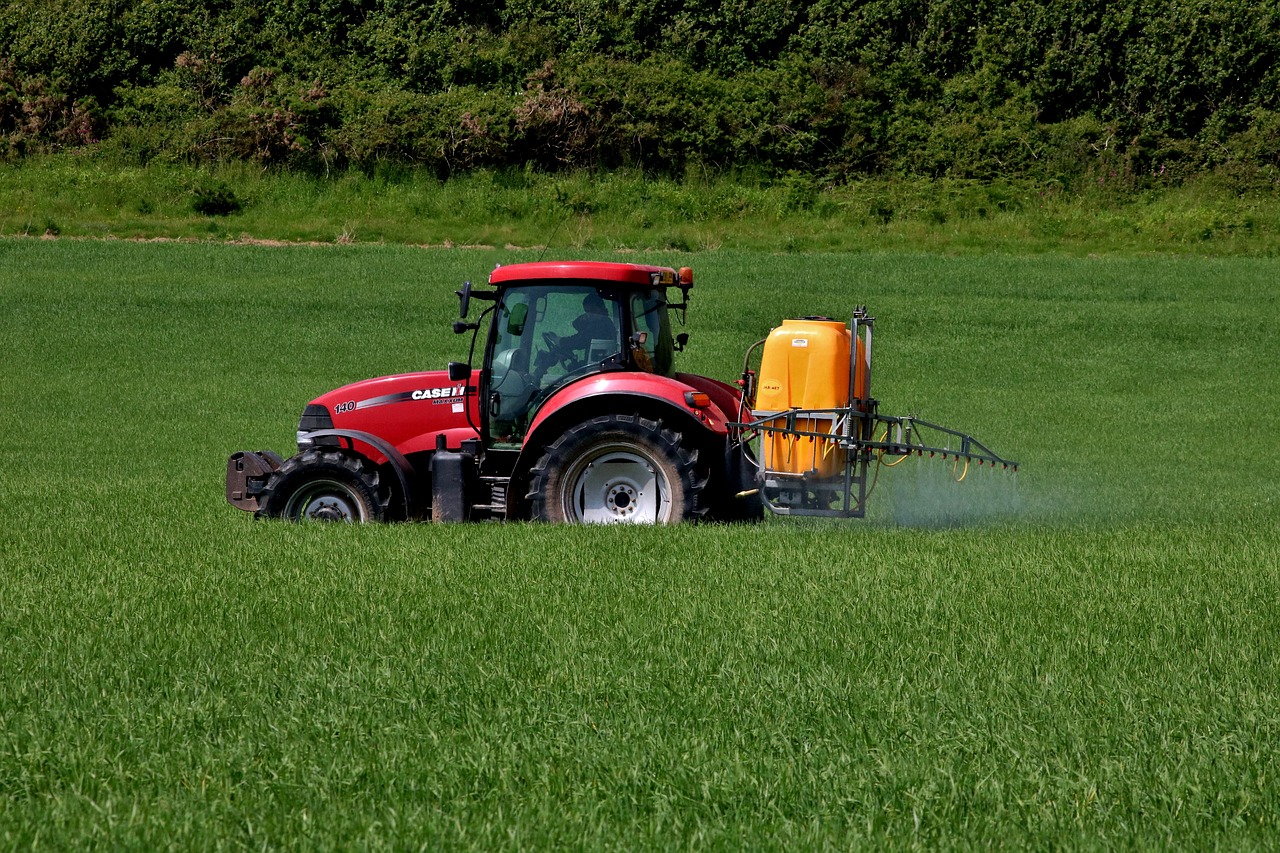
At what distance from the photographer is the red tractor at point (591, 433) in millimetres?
8859

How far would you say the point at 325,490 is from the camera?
9.41m

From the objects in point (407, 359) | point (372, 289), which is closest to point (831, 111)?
point (372, 289)

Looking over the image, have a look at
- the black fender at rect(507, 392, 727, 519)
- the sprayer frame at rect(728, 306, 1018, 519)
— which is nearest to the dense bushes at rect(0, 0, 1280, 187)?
the black fender at rect(507, 392, 727, 519)

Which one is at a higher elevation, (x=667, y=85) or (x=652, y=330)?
(x=667, y=85)

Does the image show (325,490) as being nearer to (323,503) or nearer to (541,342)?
(323,503)

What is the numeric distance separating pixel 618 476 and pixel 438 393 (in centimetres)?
163

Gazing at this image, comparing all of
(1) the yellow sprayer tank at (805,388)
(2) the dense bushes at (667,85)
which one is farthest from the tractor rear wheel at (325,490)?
(2) the dense bushes at (667,85)

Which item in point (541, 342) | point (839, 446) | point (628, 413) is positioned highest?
point (541, 342)

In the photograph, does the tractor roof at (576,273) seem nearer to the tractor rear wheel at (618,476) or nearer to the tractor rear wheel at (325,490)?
the tractor rear wheel at (618,476)

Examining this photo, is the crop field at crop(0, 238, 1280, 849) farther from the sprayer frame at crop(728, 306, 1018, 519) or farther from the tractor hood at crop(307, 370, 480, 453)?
the tractor hood at crop(307, 370, 480, 453)

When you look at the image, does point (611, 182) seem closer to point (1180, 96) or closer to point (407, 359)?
point (407, 359)

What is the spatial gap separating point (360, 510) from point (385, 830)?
18.4 feet

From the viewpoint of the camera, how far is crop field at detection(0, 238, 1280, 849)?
13.1 ft

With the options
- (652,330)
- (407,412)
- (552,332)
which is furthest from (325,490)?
(652,330)
